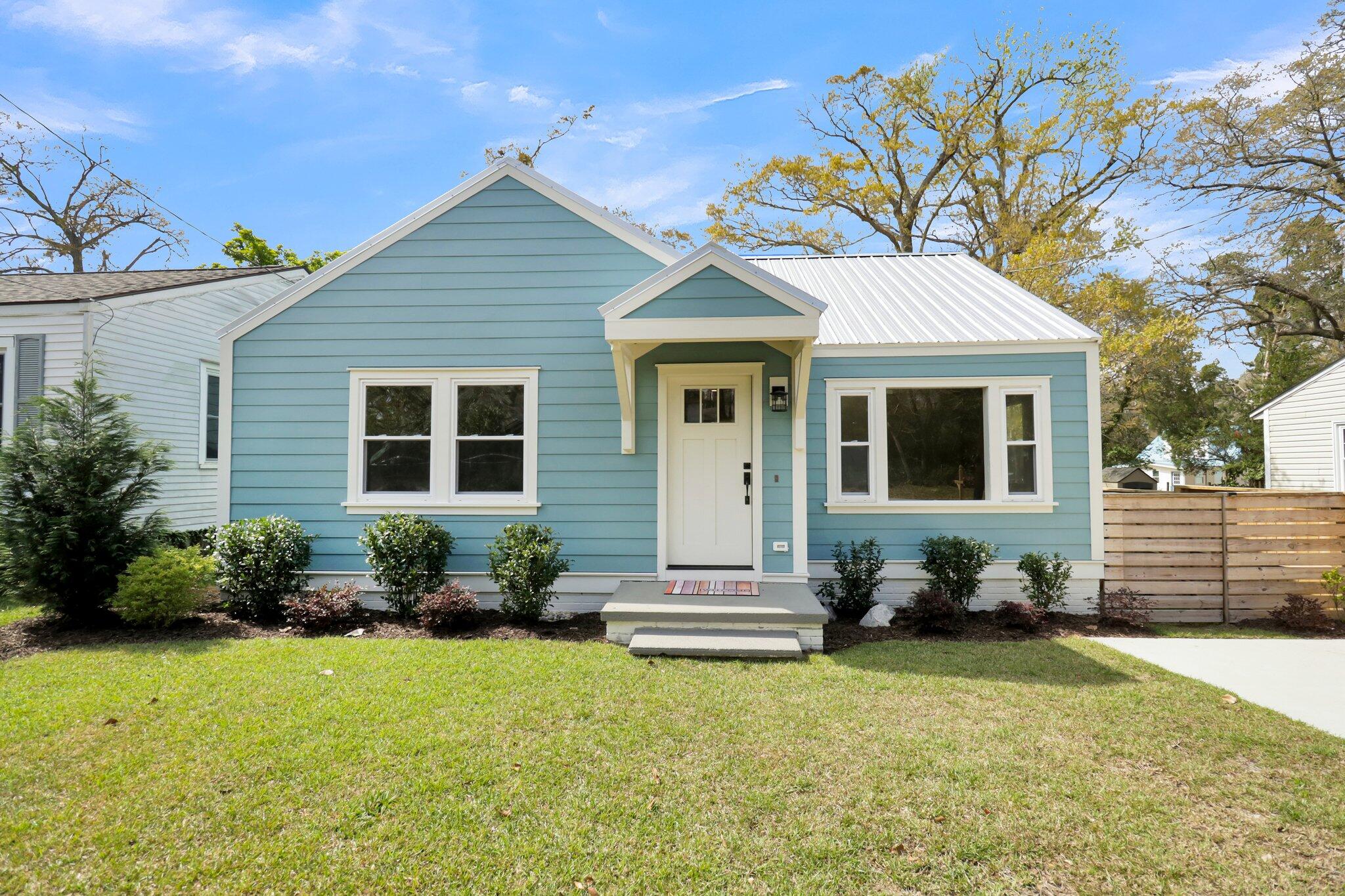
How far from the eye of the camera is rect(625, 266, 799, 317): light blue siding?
19.0 ft

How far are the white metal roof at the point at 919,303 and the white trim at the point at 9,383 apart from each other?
10.1 meters

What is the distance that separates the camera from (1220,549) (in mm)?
7184

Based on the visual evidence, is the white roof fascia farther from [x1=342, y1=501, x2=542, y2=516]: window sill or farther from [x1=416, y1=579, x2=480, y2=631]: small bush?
[x1=416, y1=579, x2=480, y2=631]: small bush

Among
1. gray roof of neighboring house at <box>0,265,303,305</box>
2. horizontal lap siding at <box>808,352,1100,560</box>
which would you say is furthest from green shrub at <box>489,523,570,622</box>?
gray roof of neighboring house at <box>0,265,303,305</box>

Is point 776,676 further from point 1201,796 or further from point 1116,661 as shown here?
point 1116,661

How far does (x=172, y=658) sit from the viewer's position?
202 inches

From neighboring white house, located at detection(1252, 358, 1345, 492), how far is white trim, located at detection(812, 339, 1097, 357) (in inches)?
397

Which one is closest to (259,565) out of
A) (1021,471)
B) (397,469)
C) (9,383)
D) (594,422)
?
(397,469)

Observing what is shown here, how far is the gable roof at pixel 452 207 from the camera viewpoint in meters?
6.80

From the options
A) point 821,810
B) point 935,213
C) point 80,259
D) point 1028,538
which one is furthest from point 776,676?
point 80,259

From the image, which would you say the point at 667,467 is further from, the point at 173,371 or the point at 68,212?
the point at 68,212

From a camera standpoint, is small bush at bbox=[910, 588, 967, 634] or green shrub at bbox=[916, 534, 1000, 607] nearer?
small bush at bbox=[910, 588, 967, 634]

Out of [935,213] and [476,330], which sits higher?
[935,213]

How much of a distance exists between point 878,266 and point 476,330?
645 cm
